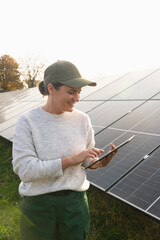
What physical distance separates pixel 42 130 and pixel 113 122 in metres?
4.14

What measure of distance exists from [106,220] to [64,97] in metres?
3.18

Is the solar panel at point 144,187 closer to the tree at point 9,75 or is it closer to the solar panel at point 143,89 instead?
the solar panel at point 143,89

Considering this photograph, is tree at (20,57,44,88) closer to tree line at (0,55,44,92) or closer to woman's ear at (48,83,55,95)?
tree line at (0,55,44,92)

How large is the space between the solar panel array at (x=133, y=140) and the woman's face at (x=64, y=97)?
1.87 meters

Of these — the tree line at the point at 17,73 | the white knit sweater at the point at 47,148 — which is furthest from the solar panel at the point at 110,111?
the tree line at the point at 17,73

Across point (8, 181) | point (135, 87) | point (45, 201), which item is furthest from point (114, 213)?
point (135, 87)

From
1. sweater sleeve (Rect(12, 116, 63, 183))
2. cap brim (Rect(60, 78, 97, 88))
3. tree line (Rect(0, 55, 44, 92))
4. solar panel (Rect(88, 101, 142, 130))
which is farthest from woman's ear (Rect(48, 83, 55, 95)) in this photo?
tree line (Rect(0, 55, 44, 92))

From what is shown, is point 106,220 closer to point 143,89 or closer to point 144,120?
point 144,120

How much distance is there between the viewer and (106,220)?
14.3 ft

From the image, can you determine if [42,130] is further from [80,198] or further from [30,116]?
[80,198]

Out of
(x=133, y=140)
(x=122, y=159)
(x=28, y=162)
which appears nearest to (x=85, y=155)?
(x=28, y=162)

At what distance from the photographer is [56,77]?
2.14 meters

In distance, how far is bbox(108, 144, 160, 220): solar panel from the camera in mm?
3088

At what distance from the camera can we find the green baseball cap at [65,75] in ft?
6.93
